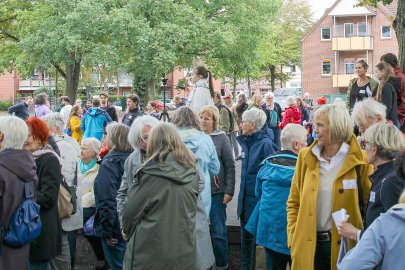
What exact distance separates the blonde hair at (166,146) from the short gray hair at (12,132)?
3.86 ft

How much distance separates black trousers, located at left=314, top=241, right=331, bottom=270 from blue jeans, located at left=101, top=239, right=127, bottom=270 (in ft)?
8.26

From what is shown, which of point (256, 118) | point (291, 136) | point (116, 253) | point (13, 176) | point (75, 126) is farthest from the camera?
point (75, 126)

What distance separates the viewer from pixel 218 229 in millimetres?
6852

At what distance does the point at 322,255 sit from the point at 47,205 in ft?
8.03

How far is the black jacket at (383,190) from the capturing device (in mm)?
3537

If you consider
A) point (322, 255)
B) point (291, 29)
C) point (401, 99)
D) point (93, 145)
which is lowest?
point (322, 255)

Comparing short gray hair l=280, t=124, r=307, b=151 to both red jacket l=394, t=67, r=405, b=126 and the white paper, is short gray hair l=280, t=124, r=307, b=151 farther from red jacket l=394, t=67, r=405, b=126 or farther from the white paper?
red jacket l=394, t=67, r=405, b=126

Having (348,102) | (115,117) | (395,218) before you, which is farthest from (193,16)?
(395,218)

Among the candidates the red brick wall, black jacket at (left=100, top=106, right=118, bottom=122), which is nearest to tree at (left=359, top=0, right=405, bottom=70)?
black jacket at (left=100, top=106, right=118, bottom=122)

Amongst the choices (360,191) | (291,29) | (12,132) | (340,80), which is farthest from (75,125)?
(291,29)

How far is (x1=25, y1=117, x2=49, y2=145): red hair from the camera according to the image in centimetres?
539

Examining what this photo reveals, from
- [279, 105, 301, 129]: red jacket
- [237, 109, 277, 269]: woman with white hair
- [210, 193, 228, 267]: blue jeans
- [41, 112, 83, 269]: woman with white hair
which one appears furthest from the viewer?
[279, 105, 301, 129]: red jacket

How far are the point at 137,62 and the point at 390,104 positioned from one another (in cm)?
2816

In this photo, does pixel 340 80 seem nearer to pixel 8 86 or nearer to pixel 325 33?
pixel 325 33
